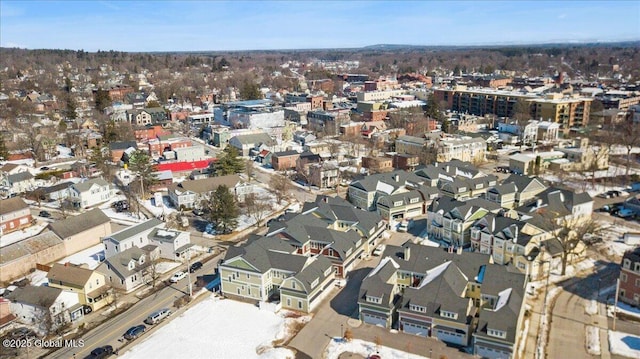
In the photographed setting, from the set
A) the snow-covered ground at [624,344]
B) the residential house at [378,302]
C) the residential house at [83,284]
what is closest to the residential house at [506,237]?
the snow-covered ground at [624,344]

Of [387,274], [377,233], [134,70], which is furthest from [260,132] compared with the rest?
[134,70]

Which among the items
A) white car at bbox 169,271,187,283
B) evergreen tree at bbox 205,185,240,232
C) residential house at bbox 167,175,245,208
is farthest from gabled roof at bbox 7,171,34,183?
white car at bbox 169,271,187,283

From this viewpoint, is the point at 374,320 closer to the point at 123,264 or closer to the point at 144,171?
the point at 123,264

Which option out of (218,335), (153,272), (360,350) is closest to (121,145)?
(153,272)

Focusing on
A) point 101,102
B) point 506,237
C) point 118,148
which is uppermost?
point 101,102

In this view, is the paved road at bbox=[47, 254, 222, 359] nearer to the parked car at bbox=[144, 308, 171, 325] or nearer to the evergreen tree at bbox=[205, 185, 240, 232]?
the parked car at bbox=[144, 308, 171, 325]

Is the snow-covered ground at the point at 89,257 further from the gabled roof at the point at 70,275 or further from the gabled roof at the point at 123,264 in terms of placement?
the gabled roof at the point at 70,275

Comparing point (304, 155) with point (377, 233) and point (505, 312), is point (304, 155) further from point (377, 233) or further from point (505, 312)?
point (505, 312)
